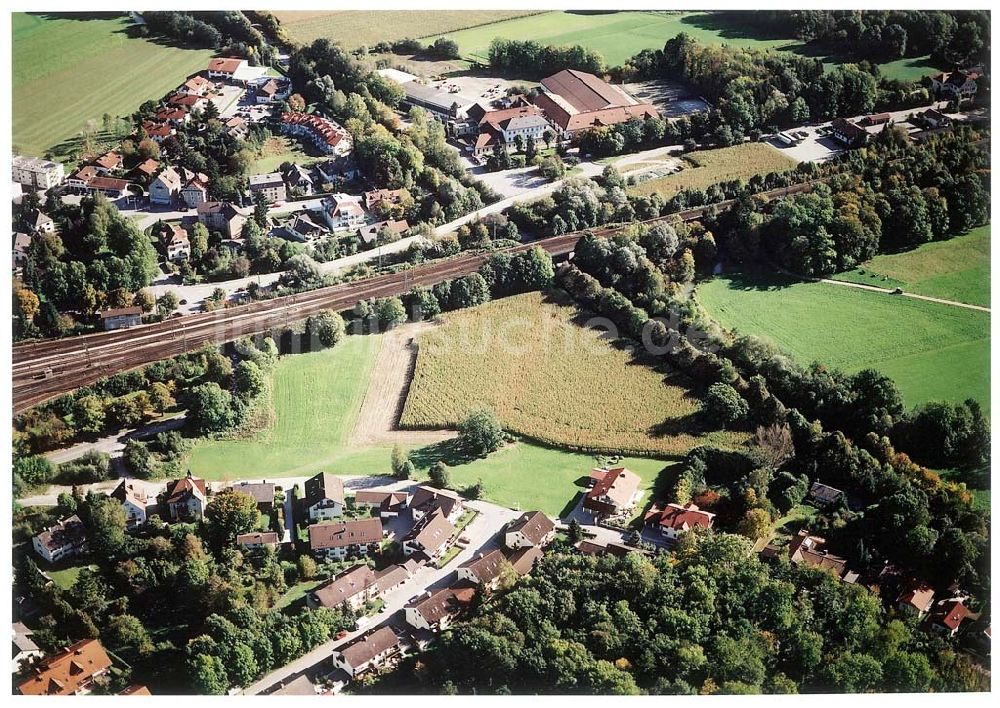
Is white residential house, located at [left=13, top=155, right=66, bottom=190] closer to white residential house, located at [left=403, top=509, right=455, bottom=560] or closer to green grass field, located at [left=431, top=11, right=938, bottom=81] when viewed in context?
green grass field, located at [left=431, top=11, right=938, bottom=81]

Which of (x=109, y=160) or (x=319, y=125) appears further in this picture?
(x=319, y=125)

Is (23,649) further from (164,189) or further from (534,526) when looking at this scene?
(164,189)

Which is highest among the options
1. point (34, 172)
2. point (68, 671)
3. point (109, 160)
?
point (109, 160)

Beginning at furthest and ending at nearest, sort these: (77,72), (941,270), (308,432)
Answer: (77,72), (941,270), (308,432)

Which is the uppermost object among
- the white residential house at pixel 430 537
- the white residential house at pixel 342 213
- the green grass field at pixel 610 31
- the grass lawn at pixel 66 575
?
the green grass field at pixel 610 31

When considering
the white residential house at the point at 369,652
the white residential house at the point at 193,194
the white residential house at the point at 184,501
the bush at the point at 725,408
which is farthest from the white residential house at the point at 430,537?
the white residential house at the point at 193,194

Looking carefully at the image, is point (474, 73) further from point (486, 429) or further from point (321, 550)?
point (321, 550)

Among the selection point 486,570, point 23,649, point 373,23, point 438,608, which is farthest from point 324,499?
point 373,23

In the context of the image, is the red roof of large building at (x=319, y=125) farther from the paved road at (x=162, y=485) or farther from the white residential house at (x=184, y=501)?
the white residential house at (x=184, y=501)
